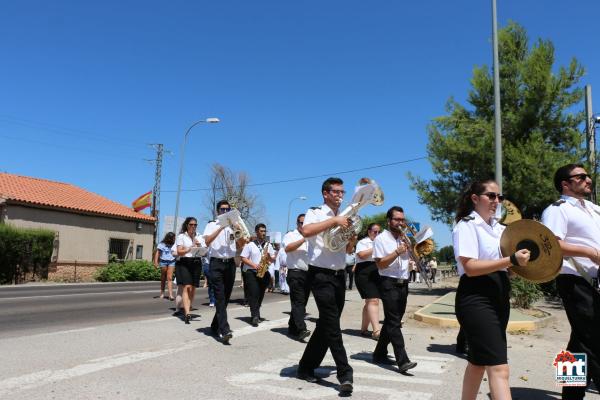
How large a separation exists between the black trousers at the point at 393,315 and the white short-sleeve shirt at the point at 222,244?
8.23 feet

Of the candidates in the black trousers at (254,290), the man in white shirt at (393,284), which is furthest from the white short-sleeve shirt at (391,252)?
the black trousers at (254,290)

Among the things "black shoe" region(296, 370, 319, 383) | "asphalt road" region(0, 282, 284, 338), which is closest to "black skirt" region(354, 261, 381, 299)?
"black shoe" region(296, 370, 319, 383)

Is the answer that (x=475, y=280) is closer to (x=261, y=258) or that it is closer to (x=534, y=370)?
(x=534, y=370)

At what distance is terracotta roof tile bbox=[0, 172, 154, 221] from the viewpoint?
2695 centimetres

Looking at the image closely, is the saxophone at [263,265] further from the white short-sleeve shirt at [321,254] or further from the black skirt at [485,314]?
the black skirt at [485,314]

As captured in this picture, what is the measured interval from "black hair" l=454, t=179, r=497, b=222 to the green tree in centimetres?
1654

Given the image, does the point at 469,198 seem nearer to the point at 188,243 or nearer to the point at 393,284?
the point at 393,284

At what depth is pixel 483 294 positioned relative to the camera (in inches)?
140

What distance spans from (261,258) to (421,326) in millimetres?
3366

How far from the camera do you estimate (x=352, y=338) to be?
8.30 meters

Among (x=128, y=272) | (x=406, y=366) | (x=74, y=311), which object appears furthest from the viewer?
(x=128, y=272)

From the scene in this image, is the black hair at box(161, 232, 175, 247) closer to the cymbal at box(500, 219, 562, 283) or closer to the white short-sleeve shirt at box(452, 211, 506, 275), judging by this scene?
the white short-sleeve shirt at box(452, 211, 506, 275)

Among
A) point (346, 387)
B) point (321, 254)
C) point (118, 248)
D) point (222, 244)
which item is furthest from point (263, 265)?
point (118, 248)
